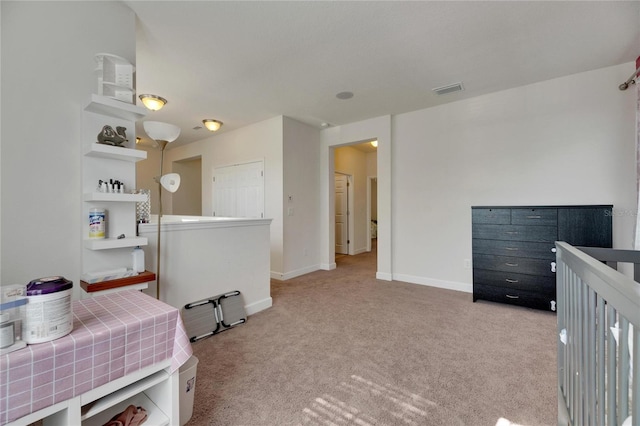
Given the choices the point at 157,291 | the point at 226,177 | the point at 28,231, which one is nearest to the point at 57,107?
the point at 28,231

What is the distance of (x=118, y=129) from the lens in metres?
1.83

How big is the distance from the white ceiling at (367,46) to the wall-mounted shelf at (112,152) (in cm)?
112

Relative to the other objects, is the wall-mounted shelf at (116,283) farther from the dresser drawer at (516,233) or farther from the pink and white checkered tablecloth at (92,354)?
the dresser drawer at (516,233)

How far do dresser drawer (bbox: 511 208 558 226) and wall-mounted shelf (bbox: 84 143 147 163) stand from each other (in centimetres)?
361

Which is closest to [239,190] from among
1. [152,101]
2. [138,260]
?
[152,101]

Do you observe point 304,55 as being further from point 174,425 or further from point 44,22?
point 174,425

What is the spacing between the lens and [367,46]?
96.7 inches

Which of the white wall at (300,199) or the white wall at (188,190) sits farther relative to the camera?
the white wall at (188,190)

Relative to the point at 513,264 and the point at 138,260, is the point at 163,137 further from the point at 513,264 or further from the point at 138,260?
the point at 513,264

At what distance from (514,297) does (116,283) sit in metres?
3.75

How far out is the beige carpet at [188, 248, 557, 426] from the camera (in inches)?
58.9

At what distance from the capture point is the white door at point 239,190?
470 centimetres

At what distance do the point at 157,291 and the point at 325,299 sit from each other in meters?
1.90

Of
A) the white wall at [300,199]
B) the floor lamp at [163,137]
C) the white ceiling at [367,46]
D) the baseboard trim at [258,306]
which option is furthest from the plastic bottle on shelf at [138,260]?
the white wall at [300,199]
